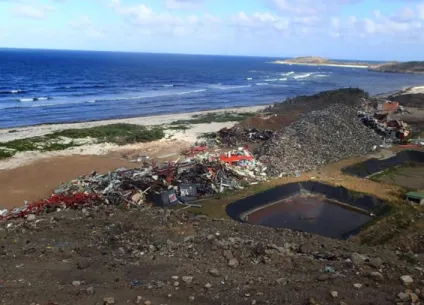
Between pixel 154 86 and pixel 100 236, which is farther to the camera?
pixel 154 86

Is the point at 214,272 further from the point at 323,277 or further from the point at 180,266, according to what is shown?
the point at 323,277

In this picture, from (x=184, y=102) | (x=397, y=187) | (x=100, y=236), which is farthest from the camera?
(x=184, y=102)

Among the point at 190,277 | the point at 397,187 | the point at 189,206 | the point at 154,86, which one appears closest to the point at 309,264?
the point at 190,277

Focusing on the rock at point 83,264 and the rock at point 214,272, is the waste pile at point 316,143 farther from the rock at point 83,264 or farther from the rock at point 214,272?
the rock at point 83,264

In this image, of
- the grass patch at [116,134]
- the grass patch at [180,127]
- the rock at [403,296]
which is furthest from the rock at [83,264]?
the grass patch at [180,127]

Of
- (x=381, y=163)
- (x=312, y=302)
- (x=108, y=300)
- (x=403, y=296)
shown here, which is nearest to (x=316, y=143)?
(x=381, y=163)

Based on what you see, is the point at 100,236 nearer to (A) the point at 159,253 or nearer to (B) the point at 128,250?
(B) the point at 128,250
